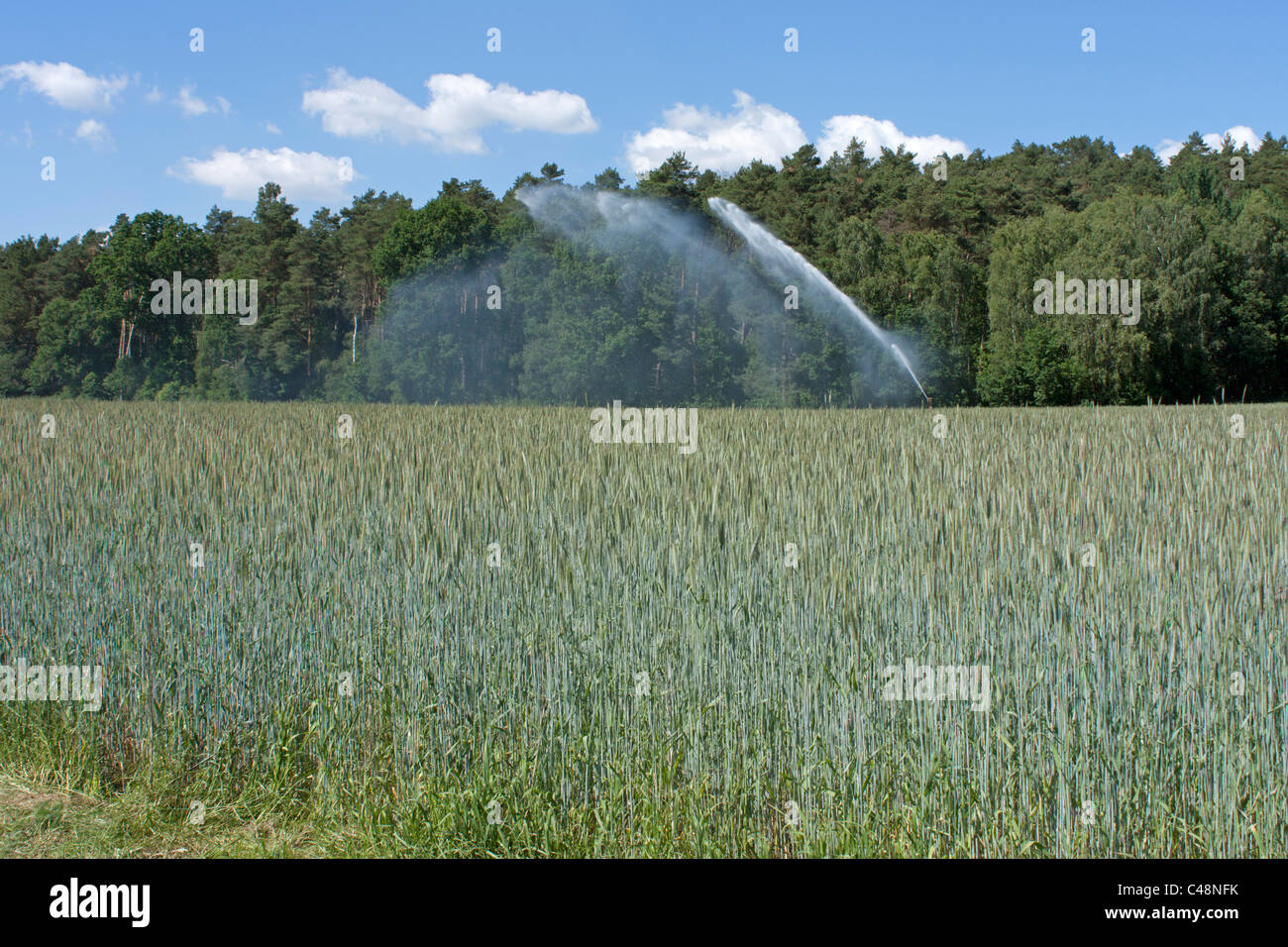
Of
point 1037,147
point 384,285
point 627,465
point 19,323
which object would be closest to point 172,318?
point 384,285

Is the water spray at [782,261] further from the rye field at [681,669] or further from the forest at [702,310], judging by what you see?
the rye field at [681,669]

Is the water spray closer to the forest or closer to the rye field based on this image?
the forest

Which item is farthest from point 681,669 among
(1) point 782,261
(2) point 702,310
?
(1) point 782,261

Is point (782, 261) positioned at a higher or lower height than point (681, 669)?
higher

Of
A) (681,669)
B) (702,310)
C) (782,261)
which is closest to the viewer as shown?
(681,669)

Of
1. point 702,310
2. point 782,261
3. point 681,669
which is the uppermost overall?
point 782,261

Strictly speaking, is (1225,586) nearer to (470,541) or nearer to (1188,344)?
(470,541)

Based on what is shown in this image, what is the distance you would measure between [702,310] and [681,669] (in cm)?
4062

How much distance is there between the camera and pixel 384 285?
161ft

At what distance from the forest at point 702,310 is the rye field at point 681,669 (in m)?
32.1

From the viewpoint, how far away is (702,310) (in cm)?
4309

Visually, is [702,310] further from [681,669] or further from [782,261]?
[681,669]

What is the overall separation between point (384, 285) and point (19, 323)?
28244mm

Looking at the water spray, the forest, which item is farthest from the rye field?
the water spray
